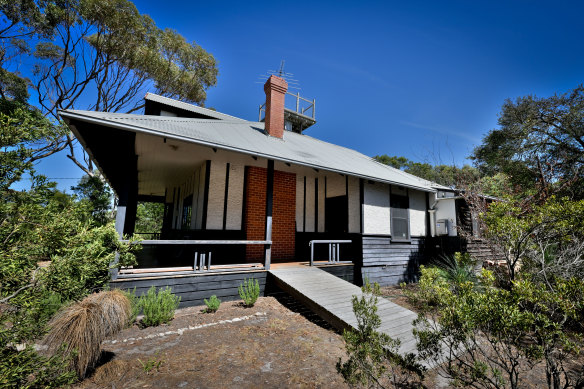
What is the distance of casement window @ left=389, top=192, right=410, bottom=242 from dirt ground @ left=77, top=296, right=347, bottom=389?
560 centimetres

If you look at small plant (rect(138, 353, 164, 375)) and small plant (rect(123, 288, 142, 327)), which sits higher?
small plant (rect(123, 288, 142, 327))

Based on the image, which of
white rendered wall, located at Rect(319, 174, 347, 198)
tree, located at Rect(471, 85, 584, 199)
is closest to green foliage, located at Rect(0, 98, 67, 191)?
white rendered wall, located at Rect(319, 174, 347, 198)

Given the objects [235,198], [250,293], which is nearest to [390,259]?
[250,293]

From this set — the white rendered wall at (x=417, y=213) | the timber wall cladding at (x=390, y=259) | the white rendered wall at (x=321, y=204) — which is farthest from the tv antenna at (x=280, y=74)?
the timber wall cladding at (x=390, y=259)

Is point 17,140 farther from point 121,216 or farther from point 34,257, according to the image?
point 121,216

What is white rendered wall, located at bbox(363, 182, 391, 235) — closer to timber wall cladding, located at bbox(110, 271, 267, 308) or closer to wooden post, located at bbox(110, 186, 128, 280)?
timber wall cladding, located at bbox(110, 271, 267, 308)

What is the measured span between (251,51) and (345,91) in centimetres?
612

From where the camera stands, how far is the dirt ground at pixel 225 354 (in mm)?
2838

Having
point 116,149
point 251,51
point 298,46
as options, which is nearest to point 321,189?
point 298,46

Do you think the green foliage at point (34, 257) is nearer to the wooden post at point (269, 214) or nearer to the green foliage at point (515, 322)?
the green foliage at point (515, 322)

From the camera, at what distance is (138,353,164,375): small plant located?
2992mm

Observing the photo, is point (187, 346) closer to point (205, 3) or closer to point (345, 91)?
point (205, 3)

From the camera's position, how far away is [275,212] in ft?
28.4

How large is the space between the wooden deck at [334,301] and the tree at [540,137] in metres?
13.3
